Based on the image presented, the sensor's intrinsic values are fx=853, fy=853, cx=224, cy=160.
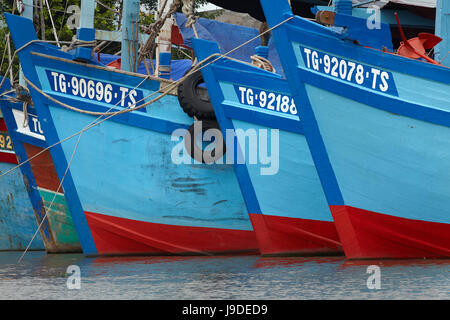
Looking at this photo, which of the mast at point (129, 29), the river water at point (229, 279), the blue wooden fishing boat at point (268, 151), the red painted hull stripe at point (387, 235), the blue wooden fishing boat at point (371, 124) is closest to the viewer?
the river water at point (229, 279)

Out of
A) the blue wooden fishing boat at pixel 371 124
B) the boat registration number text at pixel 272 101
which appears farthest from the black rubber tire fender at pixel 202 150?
the blue wooden fishing boat at pixel 371 124

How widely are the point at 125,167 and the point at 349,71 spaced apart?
150 inches

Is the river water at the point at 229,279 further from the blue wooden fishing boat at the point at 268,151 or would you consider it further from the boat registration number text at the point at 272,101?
the boat registration number text at the point at 272,101

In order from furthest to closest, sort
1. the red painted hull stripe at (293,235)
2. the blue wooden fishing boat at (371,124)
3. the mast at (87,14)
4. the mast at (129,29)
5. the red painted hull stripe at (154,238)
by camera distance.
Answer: the mast at (129,29)
the mast at (87,14)
the red painted hull stripe at (154,238)
the red painted hull stripe at (293,235)
the blue wooden fishing boat at (371,124)

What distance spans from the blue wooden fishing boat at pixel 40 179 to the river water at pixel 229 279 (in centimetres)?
207

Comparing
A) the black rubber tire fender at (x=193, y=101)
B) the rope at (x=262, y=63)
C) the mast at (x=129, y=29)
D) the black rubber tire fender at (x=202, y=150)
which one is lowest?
the black rubber tire fender at (x=202, y=150)

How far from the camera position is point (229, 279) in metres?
9.04

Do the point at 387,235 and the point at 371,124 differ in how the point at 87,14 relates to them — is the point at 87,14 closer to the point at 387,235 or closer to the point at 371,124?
the point at 371,124

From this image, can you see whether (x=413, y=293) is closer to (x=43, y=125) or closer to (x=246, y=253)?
(x=246, y=253)

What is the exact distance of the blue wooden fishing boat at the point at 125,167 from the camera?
1171cm

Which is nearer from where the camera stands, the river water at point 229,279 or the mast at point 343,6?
the river water at point 229,279

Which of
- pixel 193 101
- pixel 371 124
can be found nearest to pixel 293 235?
pixel 193 101

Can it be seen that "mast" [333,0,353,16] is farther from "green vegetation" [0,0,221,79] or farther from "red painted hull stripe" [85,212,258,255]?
"green vegetation" [0,0,221,79]
